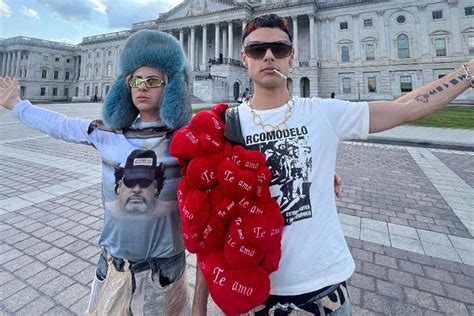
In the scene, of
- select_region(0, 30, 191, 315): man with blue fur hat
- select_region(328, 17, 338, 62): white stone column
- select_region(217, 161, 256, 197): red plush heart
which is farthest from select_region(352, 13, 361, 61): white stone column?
select_region(217, 161, 256, 197): red plush heart

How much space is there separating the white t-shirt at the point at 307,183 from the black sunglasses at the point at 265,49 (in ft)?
1.07

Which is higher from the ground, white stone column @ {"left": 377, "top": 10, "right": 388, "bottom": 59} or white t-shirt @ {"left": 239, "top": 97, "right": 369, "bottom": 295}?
white stone column @ {"left": 377, "top": 10, "right": 388, "bottom": 59}

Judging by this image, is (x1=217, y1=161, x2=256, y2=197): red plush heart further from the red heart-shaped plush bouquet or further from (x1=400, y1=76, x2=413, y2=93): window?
(x1=400, y1=76, x2=413, y2=93): window

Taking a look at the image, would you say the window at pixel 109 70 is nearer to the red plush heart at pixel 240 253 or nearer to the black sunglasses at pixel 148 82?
the black sunglasses at pixel 148 82

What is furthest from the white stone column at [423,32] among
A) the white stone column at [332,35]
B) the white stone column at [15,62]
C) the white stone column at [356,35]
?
the white stone column at [15,62]

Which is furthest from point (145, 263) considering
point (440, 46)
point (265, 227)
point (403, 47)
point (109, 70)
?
point (109, 70)

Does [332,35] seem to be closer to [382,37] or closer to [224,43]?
[382,37]

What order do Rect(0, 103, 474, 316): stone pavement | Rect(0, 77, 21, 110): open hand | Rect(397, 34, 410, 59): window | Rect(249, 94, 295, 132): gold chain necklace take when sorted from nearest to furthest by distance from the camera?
Rect(249, 94, 295, 132): gold chain necklace, Rect(0, 77, 21, 110): open hand, Rect(0, 103, 474, 316): stone pavement, Rect(397, 34, 410, 59): window

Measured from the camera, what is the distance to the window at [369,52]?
39656 mm

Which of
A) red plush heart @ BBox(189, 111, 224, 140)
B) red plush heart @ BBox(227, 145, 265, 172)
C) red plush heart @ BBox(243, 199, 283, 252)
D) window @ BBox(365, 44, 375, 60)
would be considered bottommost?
red plush heart @ BBox(243, 199, 283, 252)

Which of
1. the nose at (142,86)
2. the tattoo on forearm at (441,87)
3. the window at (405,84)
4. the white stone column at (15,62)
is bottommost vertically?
the tattoo on forearm at (441,87)

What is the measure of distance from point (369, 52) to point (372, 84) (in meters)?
5.11

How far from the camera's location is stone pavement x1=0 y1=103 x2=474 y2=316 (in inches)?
107

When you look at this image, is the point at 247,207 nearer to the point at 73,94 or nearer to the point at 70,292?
the point at 70,292
